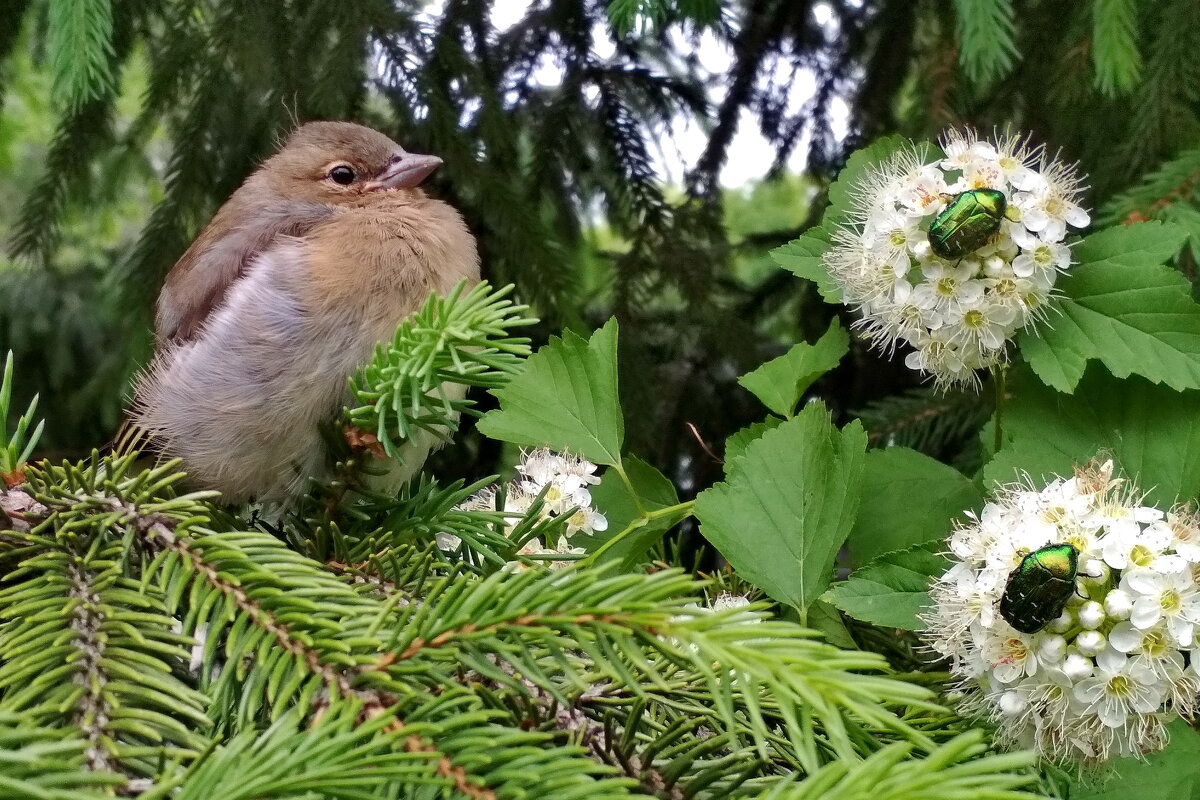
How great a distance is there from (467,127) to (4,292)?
2.28 m

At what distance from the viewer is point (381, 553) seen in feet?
3.77

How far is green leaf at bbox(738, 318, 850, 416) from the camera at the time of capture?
1.26 meters

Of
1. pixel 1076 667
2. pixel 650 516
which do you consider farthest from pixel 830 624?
pixel 1076 667

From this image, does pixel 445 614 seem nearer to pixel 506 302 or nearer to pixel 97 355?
pixel 506 302

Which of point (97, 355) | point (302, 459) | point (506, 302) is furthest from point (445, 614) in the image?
point (97, 355)

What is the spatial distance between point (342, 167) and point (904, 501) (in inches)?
57.1

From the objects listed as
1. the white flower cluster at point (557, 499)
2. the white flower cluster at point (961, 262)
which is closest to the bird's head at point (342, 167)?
the white flower cluster at point (557, 499)

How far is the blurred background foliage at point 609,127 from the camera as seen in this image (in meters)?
2.17

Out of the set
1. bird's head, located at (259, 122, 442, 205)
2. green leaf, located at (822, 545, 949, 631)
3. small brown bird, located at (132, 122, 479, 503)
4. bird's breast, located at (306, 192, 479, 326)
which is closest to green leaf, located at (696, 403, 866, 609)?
green leaf, located at (822, 545, 949, 631)

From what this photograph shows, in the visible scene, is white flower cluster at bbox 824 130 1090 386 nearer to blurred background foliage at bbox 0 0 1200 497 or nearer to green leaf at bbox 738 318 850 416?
green leaf at bbox 738 318 850 416

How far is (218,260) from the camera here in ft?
6.16

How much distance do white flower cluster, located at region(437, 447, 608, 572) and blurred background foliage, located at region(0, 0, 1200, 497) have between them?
86 cm

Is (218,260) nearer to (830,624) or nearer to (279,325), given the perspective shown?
(279,325)

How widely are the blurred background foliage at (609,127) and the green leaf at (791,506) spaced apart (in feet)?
3.24
